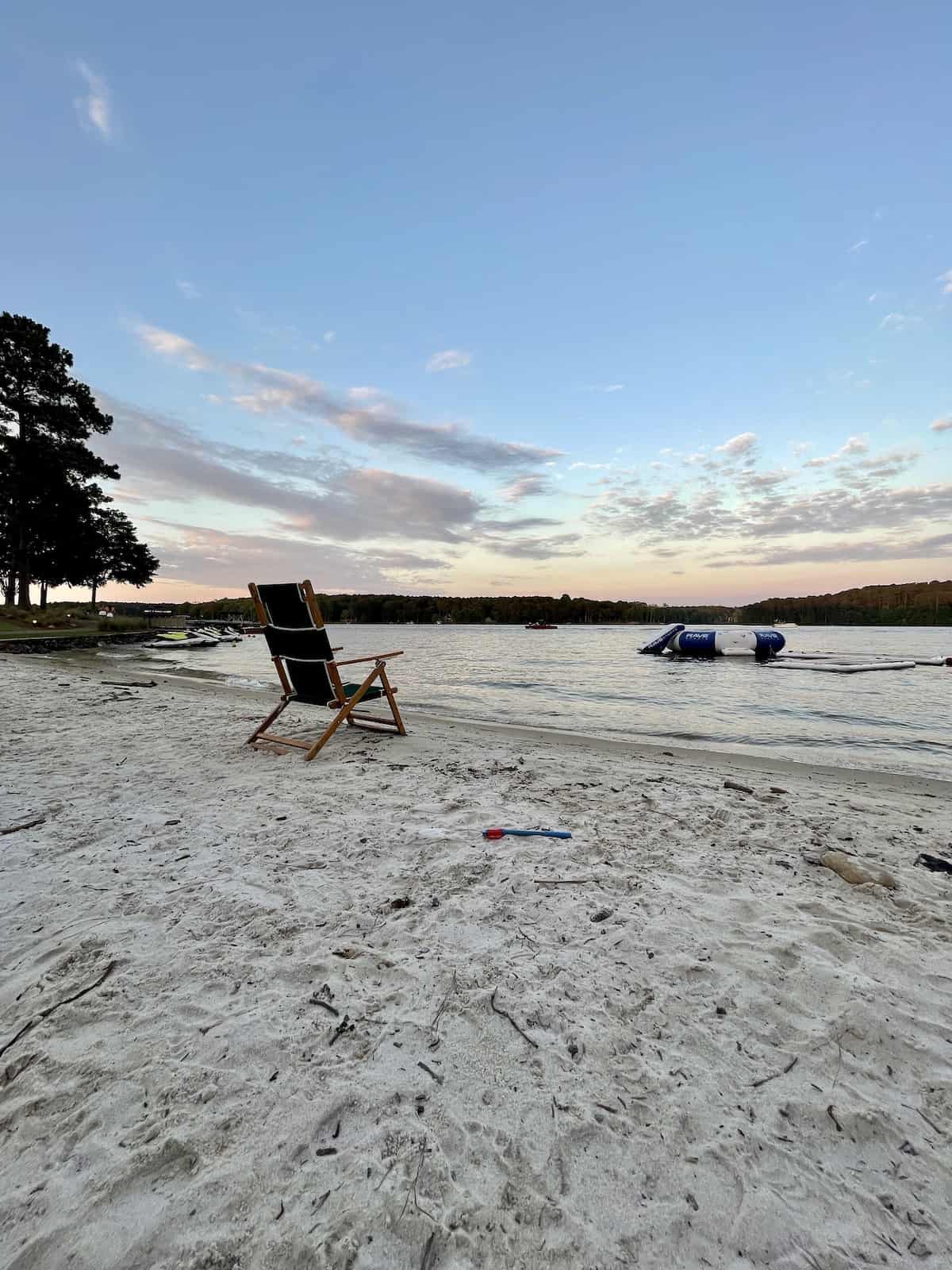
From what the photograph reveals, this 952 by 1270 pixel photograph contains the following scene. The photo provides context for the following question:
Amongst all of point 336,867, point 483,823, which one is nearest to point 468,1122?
point 336,867

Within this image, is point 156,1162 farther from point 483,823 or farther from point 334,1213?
point 483,823

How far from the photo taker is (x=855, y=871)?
3.11m

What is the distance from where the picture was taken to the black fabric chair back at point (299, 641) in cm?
588

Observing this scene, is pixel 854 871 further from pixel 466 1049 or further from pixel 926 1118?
pixel 466 1049

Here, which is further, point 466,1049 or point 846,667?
point 846,667

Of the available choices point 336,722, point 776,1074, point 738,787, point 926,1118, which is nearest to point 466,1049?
point 776,1074

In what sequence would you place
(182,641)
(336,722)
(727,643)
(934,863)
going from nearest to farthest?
(934,863) → (336,722) → (727,643) → (182,641)

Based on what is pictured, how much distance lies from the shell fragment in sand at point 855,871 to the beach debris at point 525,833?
160 centimetres

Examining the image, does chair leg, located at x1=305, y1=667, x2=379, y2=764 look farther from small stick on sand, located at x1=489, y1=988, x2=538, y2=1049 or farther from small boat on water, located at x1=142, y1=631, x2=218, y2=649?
small boat on water, located at x1=142, y1=631, x2=218, y2=649

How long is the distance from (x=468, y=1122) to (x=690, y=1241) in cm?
60

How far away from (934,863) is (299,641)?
19.1 feet

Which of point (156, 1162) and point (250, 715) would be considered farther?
point (250, 715)

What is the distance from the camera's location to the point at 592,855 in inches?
132

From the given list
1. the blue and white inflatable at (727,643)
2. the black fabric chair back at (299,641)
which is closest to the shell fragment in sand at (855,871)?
the black fabric chair back at (299,641)
